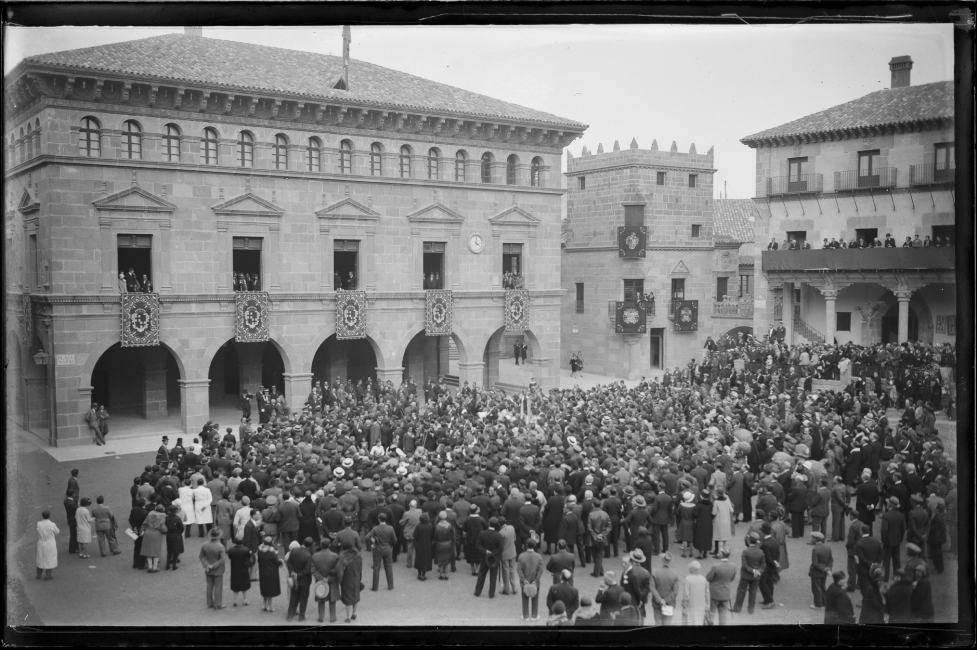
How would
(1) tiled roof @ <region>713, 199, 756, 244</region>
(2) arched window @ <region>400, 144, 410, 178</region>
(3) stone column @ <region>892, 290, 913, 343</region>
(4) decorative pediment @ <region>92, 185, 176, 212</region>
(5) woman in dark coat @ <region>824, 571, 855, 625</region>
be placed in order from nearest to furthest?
1. (5) woman in dark coat @ <region>824, 571, 855, 625</region>
2. (3) stone column @ <region>892, 290, 913, 343</region>
3. (4) decorative pediment @ <region>92, 185, 176, 212</region>
4. (2) arched window @ <region>400, 144, 410, 178</region>
5. (1) tiled roof @ <region>713, 199, 756, 244</region>

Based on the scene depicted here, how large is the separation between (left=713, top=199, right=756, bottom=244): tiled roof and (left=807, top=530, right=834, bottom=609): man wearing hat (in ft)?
54.7

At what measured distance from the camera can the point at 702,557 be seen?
1584 centimetres

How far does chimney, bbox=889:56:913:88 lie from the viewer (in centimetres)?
1537

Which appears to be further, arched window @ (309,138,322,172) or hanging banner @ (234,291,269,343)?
arched window @ (309,138,322,172)

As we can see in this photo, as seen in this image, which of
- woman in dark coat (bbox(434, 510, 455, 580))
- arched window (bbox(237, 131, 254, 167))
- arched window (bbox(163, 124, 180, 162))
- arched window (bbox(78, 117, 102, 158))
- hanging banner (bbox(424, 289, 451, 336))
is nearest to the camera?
woman in dark coat (bbox(434, 510, 455, 580))

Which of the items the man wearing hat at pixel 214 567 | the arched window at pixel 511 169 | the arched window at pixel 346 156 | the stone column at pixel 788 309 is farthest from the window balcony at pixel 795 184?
the man wearing hat at pixel 214 567

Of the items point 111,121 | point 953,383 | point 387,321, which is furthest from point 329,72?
point 953,383

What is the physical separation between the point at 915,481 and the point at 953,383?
6.62ft

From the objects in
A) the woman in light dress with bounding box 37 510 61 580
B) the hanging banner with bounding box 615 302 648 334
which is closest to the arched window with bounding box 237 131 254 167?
the woman in light dress with bounding box 37 510 61 580

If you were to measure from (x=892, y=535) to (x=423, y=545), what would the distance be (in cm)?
837

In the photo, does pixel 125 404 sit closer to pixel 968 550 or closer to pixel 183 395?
pixel 183 395

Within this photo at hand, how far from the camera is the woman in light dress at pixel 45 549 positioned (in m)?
14.7

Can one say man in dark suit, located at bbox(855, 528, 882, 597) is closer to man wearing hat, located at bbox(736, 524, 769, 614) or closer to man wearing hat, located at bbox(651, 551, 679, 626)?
man wearing hat, located at bbox(736, 524, 769, 614)

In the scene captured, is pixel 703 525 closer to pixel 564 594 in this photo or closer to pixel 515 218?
pixel 564 594
